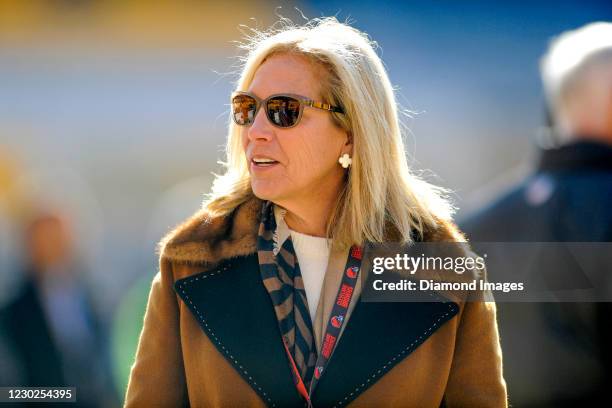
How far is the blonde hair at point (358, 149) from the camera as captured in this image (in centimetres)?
196

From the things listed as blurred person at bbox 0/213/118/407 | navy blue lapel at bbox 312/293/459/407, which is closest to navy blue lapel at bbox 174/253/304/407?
navy blue lapel at bbox 312/293/459/407

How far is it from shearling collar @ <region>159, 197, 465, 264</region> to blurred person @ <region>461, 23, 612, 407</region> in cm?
67

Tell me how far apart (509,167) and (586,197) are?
2.50 feet

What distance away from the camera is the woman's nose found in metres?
1.89

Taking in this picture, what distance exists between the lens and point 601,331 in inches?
99.0

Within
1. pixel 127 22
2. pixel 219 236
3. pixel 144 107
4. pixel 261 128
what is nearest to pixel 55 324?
pixel 144 107

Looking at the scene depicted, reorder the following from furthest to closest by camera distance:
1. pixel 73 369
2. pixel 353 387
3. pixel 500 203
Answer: pixel 73 369
pixel 500 203
pixel 353 387

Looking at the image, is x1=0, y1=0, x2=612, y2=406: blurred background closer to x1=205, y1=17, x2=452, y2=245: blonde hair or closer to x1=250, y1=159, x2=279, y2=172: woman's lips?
x1=205, y1=17, x2=452, y2=245: blonde hair

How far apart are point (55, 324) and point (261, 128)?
6.17ft

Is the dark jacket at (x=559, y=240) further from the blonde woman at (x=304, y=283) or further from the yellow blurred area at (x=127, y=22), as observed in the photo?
the yellow blurred area at (x=127, y=22)

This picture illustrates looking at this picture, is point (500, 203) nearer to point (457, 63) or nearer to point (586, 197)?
point (586, 197)

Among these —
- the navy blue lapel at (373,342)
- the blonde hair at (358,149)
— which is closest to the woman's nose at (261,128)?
the blonde hair at (358,149)

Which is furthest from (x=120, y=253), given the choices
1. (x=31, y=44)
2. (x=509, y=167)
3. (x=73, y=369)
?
(x=509, y=167)

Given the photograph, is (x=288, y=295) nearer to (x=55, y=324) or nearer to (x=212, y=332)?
(x=212, y=332)
